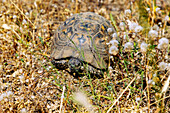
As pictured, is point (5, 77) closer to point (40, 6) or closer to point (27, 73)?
point (27, 73)

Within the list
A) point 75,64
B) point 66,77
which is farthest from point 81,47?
point 66,77

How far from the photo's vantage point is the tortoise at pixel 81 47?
347cm

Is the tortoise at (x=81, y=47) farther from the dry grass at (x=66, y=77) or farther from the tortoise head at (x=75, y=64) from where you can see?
the dry grass at (x=66, y=77)

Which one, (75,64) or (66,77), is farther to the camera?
(66,77)

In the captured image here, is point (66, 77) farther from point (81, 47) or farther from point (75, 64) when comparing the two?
point (81, 47)

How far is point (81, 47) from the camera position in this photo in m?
3.50

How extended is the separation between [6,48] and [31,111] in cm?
162

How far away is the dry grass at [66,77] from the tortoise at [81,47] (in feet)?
0.58

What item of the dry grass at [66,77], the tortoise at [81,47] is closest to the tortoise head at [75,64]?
the tortoise at [81,47]

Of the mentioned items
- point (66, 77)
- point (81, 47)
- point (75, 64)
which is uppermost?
point (81, 47)

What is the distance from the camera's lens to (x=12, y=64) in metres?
3.79

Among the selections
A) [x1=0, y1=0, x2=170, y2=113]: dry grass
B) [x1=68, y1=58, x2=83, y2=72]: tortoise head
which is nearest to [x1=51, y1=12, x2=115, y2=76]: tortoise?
[x1=68, y1=58, x2=83, y2=72]: tortoise head

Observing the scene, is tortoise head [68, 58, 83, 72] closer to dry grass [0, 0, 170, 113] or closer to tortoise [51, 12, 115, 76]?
tortoise [51, 12, 115, 76]

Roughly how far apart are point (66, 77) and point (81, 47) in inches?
23.6
